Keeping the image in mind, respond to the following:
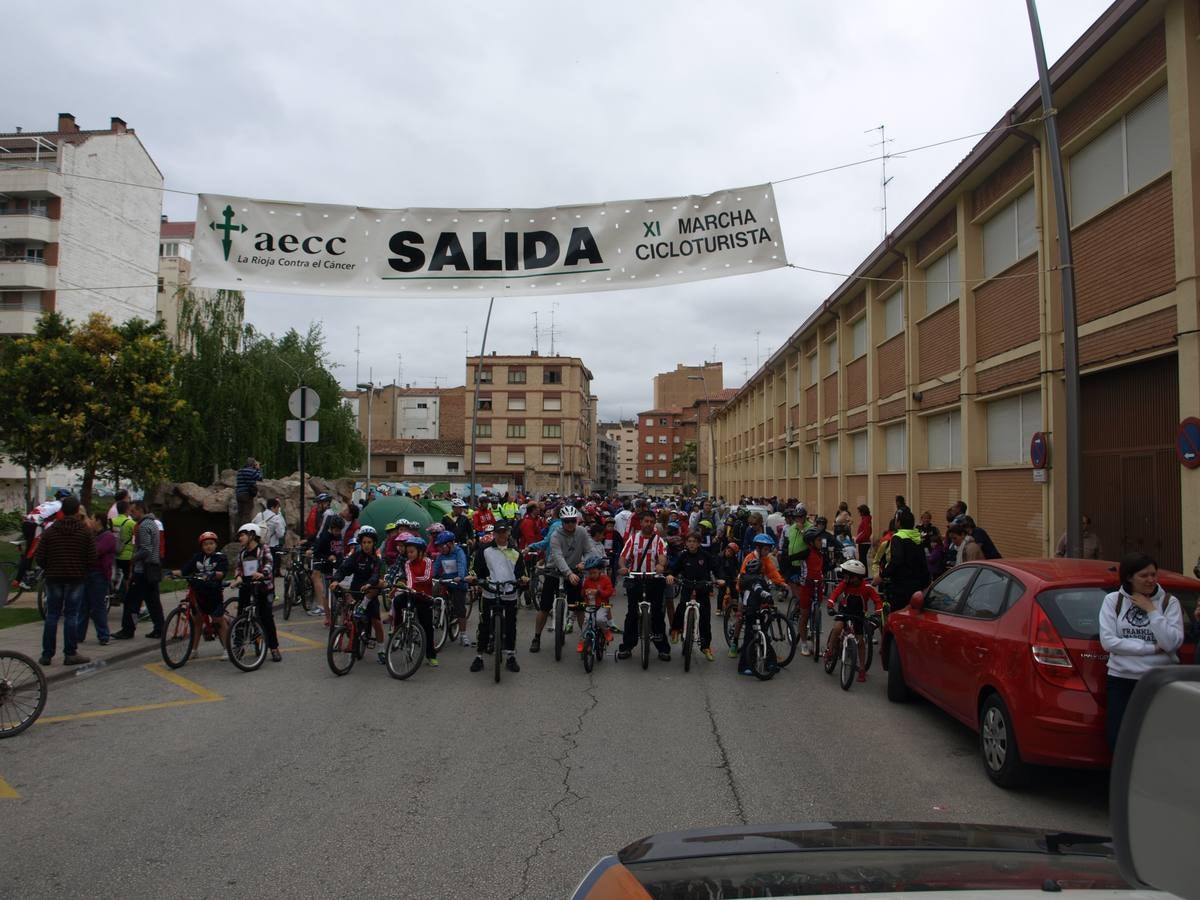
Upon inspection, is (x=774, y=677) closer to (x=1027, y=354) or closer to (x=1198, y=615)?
(x=1198, y=615)

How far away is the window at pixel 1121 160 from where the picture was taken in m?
10.9

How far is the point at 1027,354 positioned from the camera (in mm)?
14289

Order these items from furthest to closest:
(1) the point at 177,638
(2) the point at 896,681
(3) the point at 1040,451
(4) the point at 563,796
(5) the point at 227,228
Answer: (3) the point at 1040,451 → (1) the point at 177,638 → (2) the point at 896,681 → (5) the point at 227,228 → (4) the point at 563,796

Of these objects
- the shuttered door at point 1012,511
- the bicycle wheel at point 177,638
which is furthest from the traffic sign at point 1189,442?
the bicycle wheel at point 177,638

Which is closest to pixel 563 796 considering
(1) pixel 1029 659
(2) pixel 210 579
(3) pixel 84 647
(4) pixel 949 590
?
(1) pixel 1029 659

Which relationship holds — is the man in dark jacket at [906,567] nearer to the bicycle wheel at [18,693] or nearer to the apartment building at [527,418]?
the bicycle wheel at [18,693]

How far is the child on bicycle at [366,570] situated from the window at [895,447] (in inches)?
567

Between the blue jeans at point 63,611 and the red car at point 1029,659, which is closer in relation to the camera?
the red car at point 1029,659

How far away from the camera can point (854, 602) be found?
9461mm

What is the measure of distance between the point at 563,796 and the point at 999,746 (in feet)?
9.79

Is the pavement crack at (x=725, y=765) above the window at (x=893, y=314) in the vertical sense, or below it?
below

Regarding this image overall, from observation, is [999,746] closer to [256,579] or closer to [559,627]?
[559,627]

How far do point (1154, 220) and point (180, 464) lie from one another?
1221 inches

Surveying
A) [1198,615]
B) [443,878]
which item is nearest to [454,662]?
[443,878]
